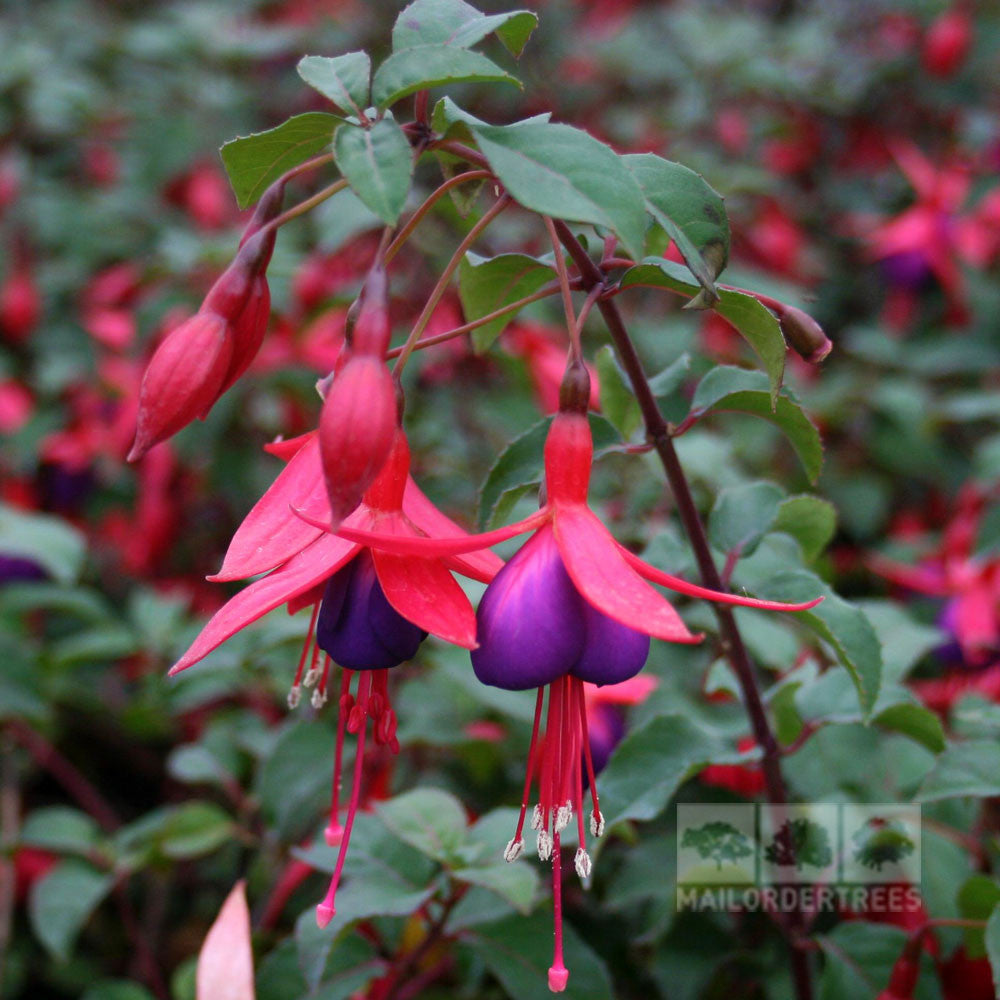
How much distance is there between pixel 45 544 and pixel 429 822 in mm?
682

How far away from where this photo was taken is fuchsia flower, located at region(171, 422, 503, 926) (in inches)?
19.6

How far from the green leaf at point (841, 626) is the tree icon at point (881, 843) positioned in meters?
0.18

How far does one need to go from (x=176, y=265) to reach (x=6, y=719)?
25.8 inches

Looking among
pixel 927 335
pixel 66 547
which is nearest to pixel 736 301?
pixel 66 547

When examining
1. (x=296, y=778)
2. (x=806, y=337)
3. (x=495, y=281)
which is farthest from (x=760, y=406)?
(x=296, y=778)

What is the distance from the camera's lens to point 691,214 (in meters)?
0.56

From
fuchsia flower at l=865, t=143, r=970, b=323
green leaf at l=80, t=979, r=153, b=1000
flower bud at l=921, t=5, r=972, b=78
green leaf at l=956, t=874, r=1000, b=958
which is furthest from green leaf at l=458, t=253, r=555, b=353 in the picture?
flower bud at l=921, t=5, r=972, b=78

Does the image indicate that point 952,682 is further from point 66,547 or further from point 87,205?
point 87,205

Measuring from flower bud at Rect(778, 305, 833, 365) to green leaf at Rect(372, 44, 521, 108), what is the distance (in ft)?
0.70

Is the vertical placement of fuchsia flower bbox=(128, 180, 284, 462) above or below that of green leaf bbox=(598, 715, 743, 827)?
above

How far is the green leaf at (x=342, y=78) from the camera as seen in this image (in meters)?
0.54

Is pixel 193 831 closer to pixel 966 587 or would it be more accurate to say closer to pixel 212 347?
pixel 212 347

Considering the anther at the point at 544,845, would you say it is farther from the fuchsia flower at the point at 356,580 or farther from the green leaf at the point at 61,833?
the green leaf at the point at 61,833

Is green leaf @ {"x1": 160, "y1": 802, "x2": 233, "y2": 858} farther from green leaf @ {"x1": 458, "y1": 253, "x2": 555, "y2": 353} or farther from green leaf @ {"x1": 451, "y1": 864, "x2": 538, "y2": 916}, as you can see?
green leaf @ {"x1": 458, "y1": 253, "x2": 555, "y2": 353}
